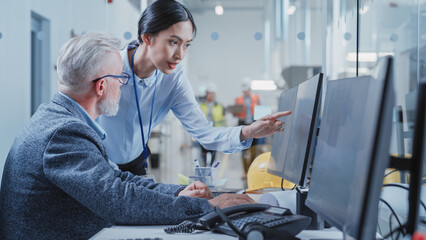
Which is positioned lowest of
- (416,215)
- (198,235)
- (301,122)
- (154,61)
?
(198,235)

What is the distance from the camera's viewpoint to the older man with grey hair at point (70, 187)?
3.36 feet

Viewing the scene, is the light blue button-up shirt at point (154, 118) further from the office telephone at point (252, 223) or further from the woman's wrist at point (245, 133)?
the office telephone at point (252, 223)

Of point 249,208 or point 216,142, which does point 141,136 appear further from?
point 249,208

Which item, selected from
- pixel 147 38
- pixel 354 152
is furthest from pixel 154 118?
pixel 354 152

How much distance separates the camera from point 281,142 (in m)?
1.42

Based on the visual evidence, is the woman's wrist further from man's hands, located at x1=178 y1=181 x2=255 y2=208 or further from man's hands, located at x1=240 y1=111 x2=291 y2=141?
man's hands, located at x1=178 y1=181 x2=255 y2=208

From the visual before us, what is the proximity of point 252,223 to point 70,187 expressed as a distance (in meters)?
0.46

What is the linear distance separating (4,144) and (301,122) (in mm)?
2715

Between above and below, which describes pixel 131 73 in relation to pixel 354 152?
above

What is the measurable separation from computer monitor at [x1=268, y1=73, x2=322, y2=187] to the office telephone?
13cm

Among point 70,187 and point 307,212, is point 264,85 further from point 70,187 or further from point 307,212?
point 70,187

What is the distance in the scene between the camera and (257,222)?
932 mm

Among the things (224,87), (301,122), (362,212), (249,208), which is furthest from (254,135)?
(224,87)

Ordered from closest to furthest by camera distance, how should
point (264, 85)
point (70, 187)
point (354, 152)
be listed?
point (354, 152), point (70, 187), point (264, 85)
